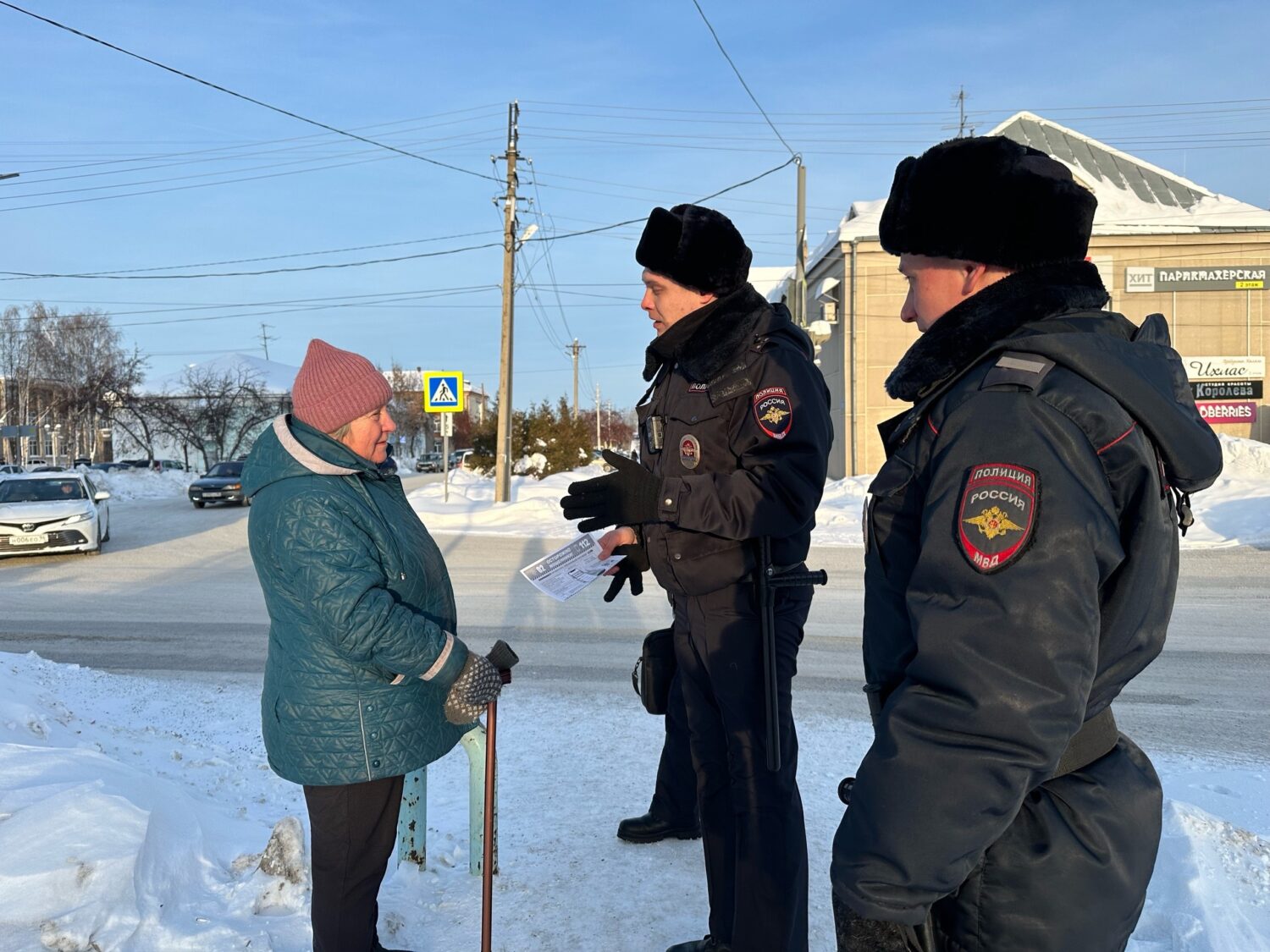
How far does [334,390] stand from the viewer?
2744 millimetres

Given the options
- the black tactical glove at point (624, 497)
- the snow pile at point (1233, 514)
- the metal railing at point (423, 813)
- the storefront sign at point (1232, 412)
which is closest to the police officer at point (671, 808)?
the metal railing at point (423, 813)

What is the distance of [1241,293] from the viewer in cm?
2620

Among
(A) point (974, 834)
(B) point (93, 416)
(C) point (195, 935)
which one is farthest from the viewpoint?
(B) point (93, 416)

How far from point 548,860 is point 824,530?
12.5m

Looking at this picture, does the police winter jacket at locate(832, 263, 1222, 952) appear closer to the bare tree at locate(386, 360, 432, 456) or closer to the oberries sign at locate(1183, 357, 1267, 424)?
the oberries sign at locate(1183, 357, 1267, 424)

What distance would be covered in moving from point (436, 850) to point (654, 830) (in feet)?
2.80

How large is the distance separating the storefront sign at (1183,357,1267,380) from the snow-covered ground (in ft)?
13.8

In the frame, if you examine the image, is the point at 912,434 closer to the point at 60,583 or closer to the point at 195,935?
the point at 195,935

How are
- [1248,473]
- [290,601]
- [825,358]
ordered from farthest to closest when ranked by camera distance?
1. [825,358]
2. [1248,473]
3. [290,601]

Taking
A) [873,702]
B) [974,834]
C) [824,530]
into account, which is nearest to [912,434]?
[873,702]

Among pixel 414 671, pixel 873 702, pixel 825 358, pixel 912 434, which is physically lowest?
pixel 414 671

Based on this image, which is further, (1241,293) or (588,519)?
(1241,293)

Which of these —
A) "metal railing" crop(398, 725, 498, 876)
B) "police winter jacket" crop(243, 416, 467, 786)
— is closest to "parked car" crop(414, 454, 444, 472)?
"metal railing" crop(398, 725, 498, 876)

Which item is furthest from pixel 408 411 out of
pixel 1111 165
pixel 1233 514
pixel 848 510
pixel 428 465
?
pixel 1233 514
